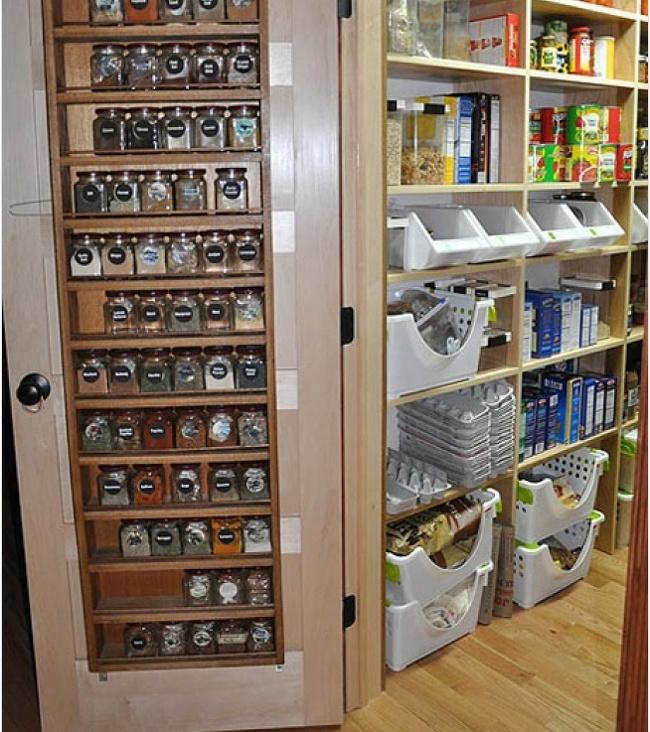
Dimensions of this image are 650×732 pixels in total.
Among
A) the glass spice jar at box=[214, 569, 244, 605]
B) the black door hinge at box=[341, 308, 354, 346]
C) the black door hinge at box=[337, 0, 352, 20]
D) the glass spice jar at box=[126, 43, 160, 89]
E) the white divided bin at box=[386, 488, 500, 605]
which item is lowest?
the white divided bin at box=[386, 488, 500, 605]

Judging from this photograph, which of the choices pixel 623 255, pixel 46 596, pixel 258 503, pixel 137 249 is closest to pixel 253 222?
pixel 137 249

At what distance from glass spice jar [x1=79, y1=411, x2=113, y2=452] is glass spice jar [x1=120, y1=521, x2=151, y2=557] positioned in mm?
223

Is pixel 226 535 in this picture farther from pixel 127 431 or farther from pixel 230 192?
pixel 230 192

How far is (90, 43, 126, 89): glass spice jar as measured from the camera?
1.87 m

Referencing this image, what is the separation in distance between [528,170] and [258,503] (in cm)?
141

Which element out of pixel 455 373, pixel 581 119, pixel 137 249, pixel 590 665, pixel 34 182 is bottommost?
pixel 590 665

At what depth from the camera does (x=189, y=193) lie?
1.92 m

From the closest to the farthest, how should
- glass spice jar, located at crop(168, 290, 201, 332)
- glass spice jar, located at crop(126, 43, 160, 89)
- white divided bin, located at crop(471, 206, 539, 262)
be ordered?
glass spice jar, located at crop(126, 43, 160, 89)
glass spice jar, located at crop(168, 290, 201, 332)
white divided bin, located at crop(471, 206, 539, 262)

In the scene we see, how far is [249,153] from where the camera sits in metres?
1.90

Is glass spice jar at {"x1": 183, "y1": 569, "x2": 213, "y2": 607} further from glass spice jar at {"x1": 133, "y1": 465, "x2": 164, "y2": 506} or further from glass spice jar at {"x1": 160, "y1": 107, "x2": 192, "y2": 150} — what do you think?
glass spice jar at {"x1": 160, "y1": 107, "x2": 192, "y2": 150}

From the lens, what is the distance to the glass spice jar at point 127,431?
2.03m

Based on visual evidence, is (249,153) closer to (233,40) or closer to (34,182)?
(233,40)

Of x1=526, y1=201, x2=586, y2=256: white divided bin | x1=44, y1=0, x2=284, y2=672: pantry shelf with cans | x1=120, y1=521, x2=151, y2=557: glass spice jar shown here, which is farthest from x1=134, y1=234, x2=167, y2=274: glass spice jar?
x1=526, y1=201, x2=586, y2=256: white divided bin

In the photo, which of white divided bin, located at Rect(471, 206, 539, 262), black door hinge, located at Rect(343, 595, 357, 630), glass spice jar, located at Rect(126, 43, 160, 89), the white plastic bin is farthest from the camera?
the white plastic bin
